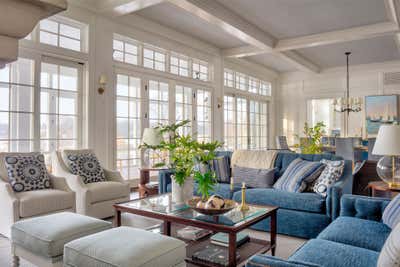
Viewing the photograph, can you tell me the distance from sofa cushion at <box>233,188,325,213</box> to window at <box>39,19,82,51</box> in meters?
3.18

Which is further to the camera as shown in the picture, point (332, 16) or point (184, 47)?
point (184, 47)

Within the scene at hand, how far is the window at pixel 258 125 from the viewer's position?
9094 millimetres

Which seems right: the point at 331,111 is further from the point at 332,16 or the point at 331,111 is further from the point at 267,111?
the point at 332,16

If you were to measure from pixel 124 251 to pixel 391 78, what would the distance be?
29.3 ft

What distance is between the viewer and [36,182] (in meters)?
3.43

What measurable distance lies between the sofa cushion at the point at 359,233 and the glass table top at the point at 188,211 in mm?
544

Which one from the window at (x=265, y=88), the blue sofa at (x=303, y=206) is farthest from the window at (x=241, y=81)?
the blue sofa at (x=303, y=206)

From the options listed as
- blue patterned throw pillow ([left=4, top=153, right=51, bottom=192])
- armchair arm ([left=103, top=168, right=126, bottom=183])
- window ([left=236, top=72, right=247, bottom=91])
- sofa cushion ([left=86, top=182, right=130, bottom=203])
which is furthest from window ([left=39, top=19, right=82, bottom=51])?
window ([left=236, top=72, right=247, bottom=91])

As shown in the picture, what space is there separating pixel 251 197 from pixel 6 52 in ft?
10.5

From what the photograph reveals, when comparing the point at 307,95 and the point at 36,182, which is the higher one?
the point at 307,95

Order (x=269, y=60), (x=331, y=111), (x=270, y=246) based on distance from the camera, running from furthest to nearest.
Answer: (x=331, y=111), (x=269, y=60), (x=270, y=246)

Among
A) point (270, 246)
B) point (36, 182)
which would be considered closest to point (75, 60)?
point (36, 182)

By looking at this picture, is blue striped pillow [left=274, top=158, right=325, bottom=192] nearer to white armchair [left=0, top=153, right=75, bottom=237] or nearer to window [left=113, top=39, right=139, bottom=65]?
white armchair [left=0, top=153, right=75, bottom=237]

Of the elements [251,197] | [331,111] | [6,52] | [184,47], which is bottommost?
[251,197]
